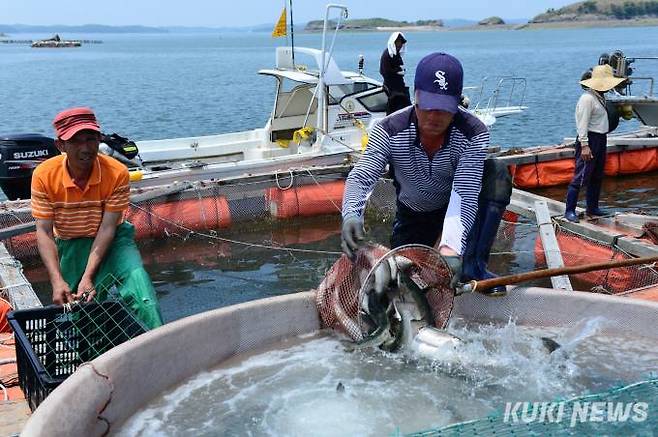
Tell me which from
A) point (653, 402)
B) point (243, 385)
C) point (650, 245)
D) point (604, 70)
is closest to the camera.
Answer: point (653, 402)

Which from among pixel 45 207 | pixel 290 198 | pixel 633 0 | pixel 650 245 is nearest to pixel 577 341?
pixel 45 207

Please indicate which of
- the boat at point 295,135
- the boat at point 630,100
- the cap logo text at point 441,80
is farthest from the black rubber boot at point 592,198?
the cap logo text at point 441,80

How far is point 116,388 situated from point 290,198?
27.4 ft

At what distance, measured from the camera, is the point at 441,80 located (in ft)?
12.1

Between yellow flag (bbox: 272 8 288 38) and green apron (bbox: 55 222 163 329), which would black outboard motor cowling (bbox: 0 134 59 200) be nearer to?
yellow flag (bbox: 272 8 288 38)

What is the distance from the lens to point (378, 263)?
368cm

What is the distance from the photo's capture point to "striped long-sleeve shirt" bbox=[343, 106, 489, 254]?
155 inches

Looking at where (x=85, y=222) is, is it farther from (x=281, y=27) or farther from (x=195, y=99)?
(x=195, y=99)

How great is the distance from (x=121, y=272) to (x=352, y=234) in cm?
145

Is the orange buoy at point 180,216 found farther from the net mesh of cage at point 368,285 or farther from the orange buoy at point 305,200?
the net mesh of cage at point 368,285

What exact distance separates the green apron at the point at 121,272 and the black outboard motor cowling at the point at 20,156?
614 cm

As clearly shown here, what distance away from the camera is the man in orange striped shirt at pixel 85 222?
4.11 metres

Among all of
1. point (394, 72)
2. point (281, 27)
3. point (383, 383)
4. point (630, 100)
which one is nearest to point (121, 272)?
point (383, 383)

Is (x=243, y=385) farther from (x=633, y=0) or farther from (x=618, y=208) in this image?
(x=633, y=0)
